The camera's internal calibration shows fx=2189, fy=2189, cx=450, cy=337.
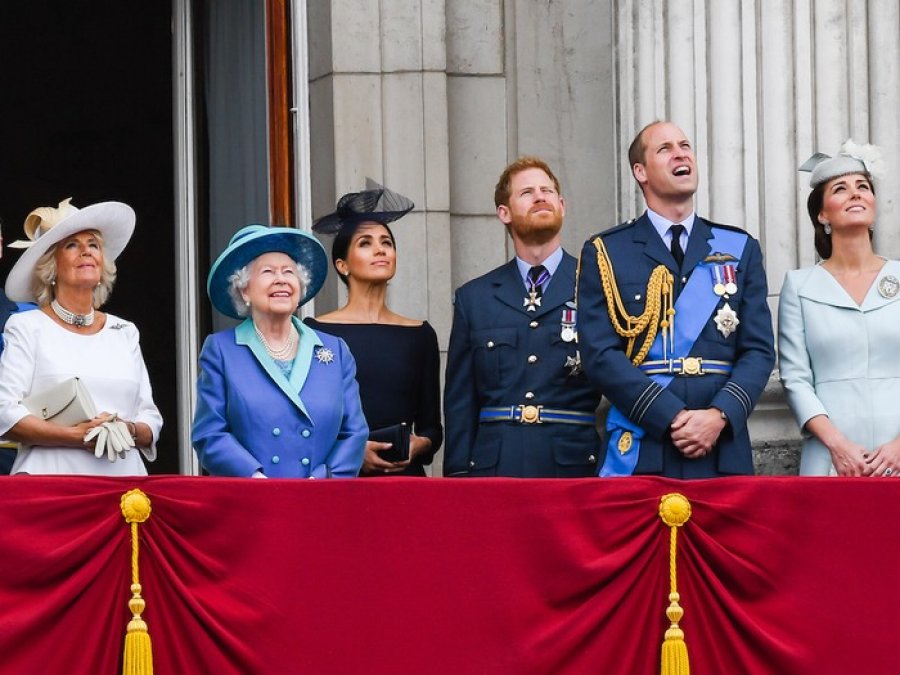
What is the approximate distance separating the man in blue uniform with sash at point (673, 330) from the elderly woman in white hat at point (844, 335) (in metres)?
0.21

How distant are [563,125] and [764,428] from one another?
1820mm

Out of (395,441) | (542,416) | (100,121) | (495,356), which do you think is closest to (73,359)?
(395,441)

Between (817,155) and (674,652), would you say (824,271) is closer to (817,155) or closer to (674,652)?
(817,155)

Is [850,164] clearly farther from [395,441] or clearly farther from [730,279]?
[395,441]

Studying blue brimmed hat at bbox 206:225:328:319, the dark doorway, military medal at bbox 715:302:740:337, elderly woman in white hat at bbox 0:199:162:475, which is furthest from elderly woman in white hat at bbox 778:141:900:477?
the dark doorway

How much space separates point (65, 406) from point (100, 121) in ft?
24.2

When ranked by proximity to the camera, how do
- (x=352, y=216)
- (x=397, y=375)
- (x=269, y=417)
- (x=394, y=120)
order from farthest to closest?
(x=394, y=120) → (x=352, y=216) → (x=397, y=375) → (x=269, y=417)

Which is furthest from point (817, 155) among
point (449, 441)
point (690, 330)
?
point (449, 441)

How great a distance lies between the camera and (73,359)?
6914 millimetres

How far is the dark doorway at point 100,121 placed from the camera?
44.7ft

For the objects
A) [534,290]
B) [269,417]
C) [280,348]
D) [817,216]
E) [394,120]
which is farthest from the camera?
[394,120]

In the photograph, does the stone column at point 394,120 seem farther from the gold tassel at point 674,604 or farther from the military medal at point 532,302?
the gold tassel at point 674,604

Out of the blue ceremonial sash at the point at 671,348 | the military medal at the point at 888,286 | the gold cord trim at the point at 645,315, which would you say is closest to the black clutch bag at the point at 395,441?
the blue ceremonial sash at the point at 671,348

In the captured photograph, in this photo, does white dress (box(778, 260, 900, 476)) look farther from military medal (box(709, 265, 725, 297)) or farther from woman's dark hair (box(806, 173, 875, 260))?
military medal (box(709, 265, 725, 297))
